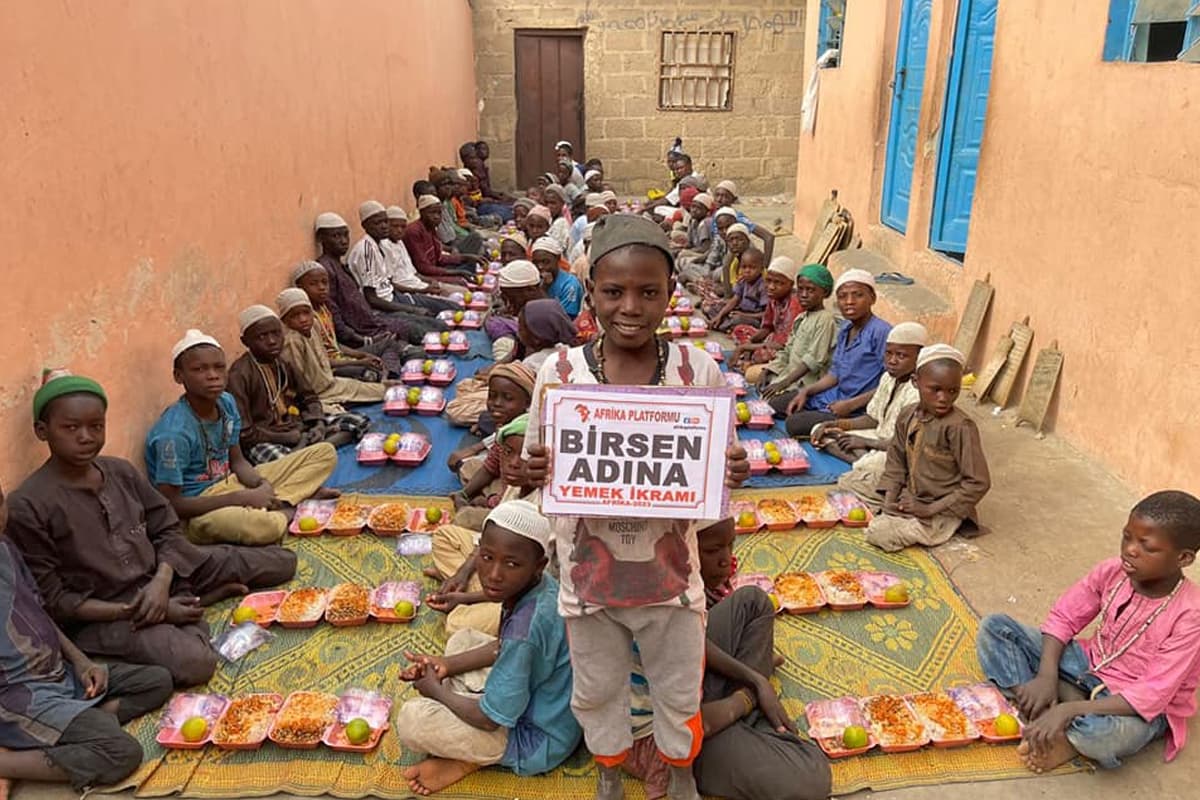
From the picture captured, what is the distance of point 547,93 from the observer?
57.1 feet

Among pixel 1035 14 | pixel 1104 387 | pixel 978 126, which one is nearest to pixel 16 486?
pixel 1104 387

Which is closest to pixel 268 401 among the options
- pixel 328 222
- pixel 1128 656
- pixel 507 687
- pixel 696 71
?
pixel 328 222

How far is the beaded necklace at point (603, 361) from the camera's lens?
8.08 ft

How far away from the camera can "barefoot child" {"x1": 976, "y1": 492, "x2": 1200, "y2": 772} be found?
120 inches

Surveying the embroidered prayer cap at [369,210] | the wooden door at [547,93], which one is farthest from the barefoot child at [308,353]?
the wooden door at [547,93]

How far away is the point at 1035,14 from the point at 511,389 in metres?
4.81

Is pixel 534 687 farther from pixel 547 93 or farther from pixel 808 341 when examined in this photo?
pixel 547 93

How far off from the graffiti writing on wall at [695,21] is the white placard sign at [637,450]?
637 inches

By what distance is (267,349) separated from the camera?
5.66 m

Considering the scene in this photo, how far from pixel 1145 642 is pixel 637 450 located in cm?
214

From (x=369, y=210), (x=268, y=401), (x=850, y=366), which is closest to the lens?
(x=268, y=401)

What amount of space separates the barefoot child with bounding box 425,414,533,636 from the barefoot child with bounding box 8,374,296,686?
1.01 meters

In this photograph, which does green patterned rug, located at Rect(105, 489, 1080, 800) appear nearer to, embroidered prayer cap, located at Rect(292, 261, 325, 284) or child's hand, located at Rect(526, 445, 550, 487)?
child's hand, located at Rect(526, 445, 550, 487)

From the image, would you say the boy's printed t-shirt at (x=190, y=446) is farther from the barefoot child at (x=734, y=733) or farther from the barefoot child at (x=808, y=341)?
the barefoot child at (x=808, y=341)
